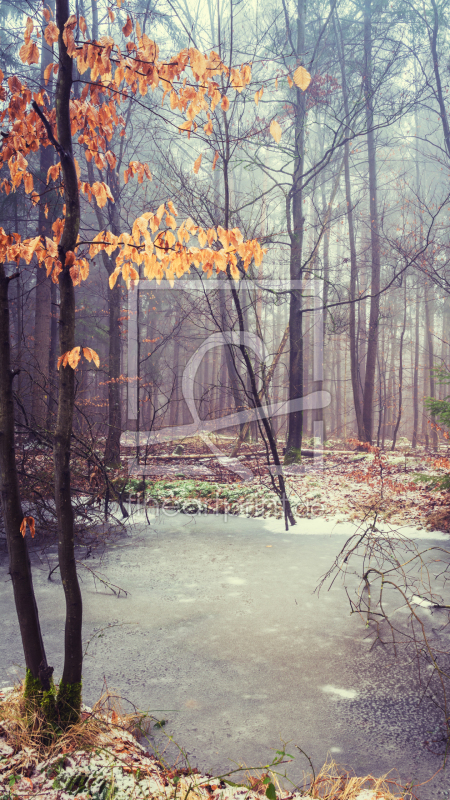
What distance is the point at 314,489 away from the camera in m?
9.90

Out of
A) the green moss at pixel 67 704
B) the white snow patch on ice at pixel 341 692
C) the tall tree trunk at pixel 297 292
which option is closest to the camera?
the green moss at pixel 67 704

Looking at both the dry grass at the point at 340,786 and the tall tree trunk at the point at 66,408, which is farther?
the tall tree trunk at the point at 66,408

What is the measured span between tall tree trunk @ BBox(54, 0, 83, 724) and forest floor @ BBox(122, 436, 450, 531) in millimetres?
5067

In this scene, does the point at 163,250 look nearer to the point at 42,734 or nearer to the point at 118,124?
the point at 118,124

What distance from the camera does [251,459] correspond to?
12.7m

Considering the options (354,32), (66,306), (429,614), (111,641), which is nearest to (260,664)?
(111,641)

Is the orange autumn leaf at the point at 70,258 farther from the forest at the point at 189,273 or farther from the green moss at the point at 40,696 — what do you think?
the green moss at the point at 40,696

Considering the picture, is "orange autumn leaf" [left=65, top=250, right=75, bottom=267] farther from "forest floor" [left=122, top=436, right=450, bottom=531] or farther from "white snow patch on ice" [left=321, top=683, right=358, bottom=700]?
"forest floor" [left=122, top=436, right=450, bottom=531]

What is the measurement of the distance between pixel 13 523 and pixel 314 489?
7.84 metres

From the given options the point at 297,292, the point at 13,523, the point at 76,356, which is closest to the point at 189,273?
the point at 76,356

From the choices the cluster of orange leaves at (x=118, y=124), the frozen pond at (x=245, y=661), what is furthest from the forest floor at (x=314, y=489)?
the cluster of orange leaves at (x=118, y=124)

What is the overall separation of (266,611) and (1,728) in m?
2.71

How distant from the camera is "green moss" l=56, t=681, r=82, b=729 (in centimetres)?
268

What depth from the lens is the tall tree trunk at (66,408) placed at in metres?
2.60
